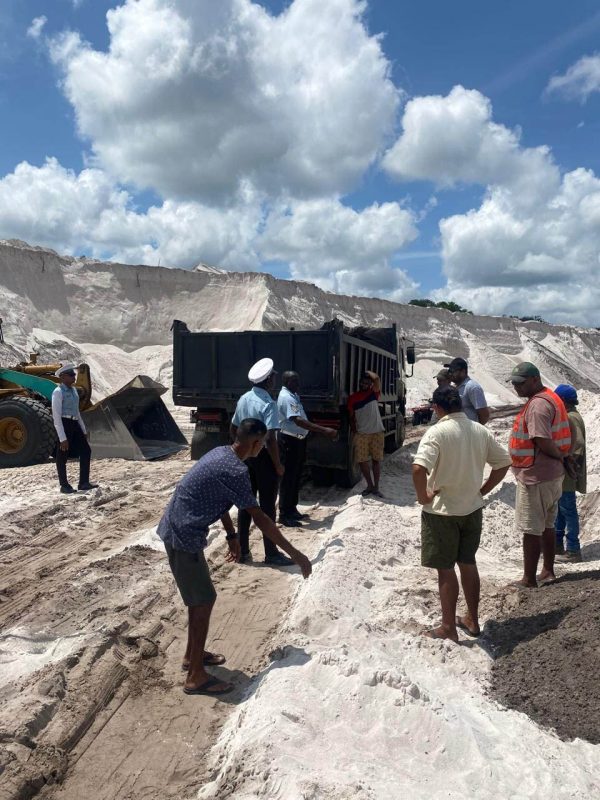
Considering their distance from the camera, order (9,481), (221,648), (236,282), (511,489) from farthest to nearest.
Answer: (236,282) < (9,481) < (511,489) < (221,648)

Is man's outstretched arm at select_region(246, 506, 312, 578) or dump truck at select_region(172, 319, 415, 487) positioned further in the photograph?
dump truck at select_region(172, 319, 415, 487)

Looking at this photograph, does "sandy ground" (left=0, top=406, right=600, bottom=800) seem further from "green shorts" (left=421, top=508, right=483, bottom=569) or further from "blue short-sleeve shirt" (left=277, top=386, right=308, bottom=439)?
"blue short-sleeve shirt" (left=277, top=386, right=308, bottom=439)

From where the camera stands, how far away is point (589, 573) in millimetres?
4949

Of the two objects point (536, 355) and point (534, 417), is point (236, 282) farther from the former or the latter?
point (534, 417)

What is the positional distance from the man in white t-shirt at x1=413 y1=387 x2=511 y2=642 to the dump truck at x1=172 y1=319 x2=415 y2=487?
12.6 feet

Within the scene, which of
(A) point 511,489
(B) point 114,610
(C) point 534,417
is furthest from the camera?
(A) point 511,489

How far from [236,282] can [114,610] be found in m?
29.3

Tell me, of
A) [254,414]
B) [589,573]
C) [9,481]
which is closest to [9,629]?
[254,414]

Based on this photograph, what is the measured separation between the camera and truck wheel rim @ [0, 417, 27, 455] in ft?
34.6

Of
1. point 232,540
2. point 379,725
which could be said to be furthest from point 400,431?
point 379,725

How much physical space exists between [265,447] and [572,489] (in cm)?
286

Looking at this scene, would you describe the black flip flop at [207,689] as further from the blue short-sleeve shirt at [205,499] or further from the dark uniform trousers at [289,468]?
the dark uniform trousers at [289,468]

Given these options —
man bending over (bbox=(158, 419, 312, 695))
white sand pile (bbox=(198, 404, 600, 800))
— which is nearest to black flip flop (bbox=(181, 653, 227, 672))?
man bending over (bbox=(158, 419, 312, 695))

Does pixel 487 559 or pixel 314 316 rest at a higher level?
pixel 314 316
